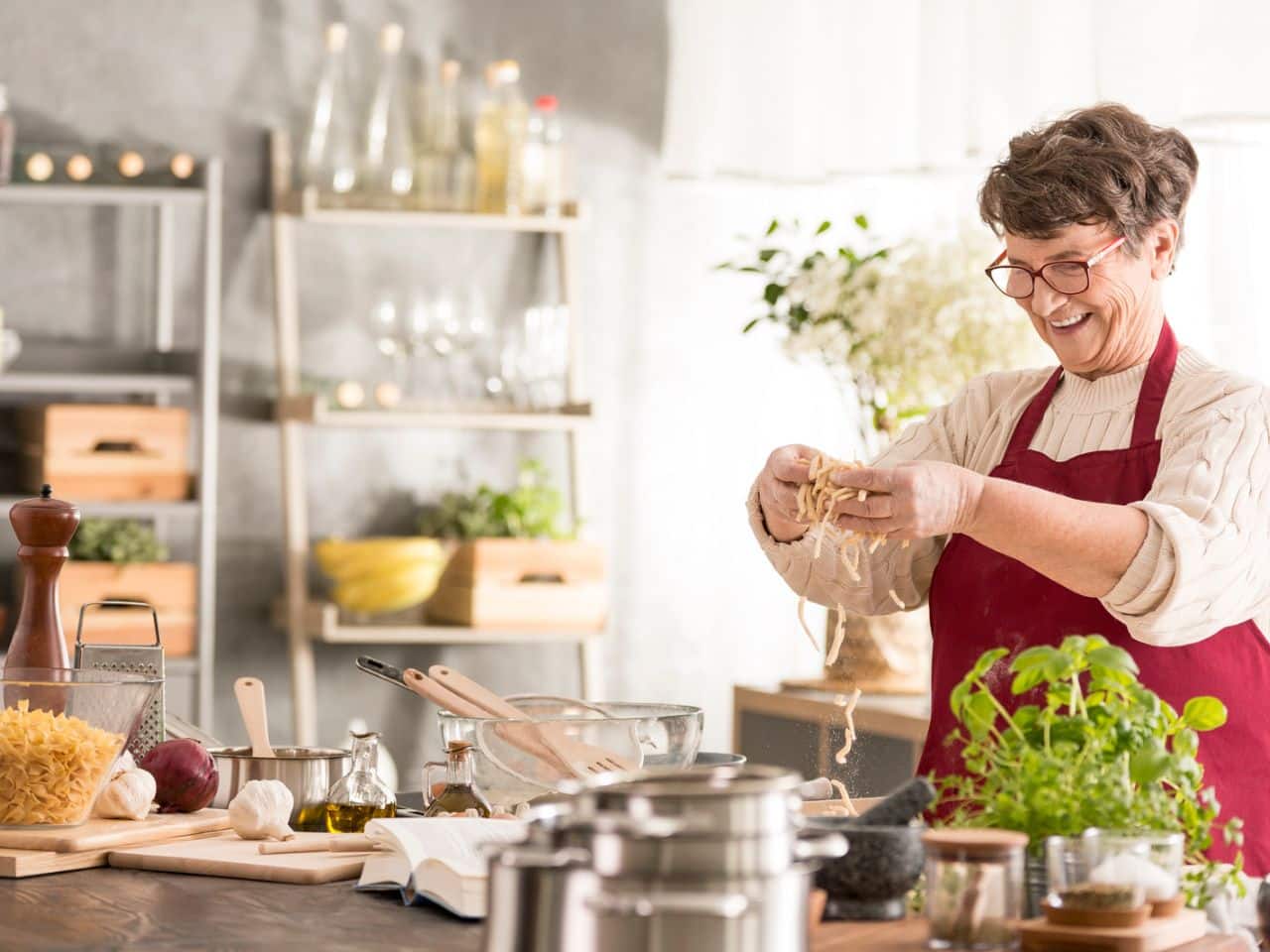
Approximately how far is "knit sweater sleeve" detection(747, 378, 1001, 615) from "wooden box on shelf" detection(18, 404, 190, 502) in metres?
2.07

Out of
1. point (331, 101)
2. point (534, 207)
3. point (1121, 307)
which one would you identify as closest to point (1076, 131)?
point (1121, 307)

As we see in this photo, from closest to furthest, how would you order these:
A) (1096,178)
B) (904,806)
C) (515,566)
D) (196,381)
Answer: (904,806) → (1096,178) → (196,381) → (515,566)

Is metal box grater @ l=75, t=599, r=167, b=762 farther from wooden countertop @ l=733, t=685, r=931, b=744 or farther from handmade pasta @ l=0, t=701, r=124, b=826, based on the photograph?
wooden countertop @ l=733, t=685, r=931, b=744

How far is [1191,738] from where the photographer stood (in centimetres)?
134

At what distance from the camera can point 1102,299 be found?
83.4 inches

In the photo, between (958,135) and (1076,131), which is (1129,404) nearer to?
(1076,131)

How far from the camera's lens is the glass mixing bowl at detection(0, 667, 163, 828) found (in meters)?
1.76

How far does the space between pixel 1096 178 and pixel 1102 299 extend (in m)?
0.15

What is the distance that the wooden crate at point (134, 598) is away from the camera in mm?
3859

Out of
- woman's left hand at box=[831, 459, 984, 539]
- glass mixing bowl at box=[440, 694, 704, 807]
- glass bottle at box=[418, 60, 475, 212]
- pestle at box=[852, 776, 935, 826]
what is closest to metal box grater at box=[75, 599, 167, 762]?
glass mixing bowl at box=[440, 694, 704, 807]

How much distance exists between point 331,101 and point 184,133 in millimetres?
374

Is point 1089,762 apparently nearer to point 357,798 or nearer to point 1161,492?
point 1161,492

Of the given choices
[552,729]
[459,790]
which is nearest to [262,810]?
[459,790]

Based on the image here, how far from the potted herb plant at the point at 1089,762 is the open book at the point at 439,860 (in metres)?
0.40
